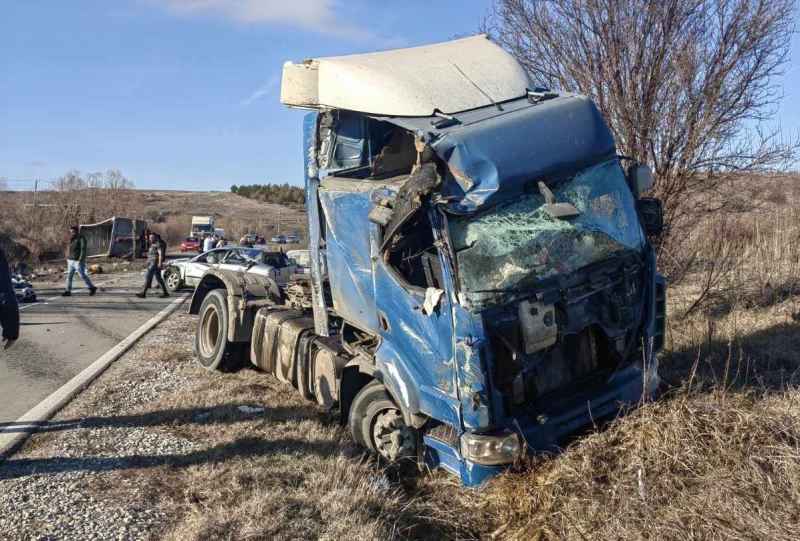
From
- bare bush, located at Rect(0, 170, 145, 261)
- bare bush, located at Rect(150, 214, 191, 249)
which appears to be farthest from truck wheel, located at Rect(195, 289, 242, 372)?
bare bush, located at Rect(150, 214, 191, 249)

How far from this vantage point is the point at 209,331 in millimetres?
8617

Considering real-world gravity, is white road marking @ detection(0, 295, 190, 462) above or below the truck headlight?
below

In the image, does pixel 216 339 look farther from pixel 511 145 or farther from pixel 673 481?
pixel 673 481

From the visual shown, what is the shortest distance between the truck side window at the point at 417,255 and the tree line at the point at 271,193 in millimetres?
68526

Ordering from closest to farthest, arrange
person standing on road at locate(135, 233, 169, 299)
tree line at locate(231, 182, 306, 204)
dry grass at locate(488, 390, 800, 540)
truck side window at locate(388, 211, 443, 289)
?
dry grass at locate(488, 390, 800, 540)
truck side window at locate(388, 211, 443, 289)
person standing on road at locate(135, 233, 169, 299)
tree line at locate(231, 182, 306, 204)

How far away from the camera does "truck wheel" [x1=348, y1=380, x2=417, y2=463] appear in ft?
16.0

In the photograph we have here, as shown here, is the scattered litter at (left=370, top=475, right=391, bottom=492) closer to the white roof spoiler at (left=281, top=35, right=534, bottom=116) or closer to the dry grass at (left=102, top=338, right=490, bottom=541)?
the dry grass at (left=102, top=338, right=490, bottom=541)

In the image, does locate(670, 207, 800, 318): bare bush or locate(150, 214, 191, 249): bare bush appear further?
locate(150, 214, 191, 249): bare bush

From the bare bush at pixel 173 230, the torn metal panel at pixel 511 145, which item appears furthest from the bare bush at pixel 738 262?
the bare bush at pixel 173 230

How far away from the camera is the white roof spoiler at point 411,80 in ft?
17.1

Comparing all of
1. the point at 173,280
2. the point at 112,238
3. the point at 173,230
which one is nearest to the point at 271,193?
the point at 173,230

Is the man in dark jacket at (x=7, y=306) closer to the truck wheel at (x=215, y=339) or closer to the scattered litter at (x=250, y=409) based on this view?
the scattered litter at (x=250, y=409)

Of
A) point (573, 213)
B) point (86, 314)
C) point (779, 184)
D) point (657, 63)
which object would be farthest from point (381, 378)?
point (86, 314)

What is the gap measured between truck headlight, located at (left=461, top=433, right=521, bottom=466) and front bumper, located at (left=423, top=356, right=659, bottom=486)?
84 mm
